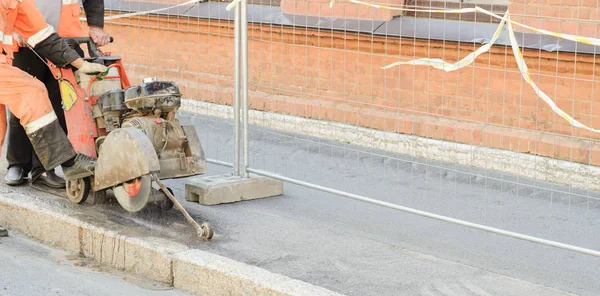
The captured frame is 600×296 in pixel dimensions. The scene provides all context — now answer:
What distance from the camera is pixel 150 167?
20.5ft

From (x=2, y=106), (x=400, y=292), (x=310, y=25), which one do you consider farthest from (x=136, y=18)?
(x=400, y=292)

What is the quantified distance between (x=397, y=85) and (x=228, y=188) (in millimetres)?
2023

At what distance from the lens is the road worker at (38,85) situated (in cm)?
671

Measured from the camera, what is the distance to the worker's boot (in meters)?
6.84

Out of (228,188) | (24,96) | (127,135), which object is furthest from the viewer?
(228,188)

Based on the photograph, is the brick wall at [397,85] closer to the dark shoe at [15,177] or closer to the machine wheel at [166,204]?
the machine wheel at [166,204]

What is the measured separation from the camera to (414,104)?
860cm

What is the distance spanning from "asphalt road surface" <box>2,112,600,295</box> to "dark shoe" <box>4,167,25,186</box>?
20 centimetres

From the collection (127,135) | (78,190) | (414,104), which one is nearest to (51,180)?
(78,190)

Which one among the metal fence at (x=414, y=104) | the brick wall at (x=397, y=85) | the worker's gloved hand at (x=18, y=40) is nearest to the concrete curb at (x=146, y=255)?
the worker's gloved hand at (x=18, y=40)

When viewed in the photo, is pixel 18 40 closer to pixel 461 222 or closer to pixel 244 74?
pixel 244 74

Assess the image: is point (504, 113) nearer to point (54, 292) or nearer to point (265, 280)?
point (265, 280)

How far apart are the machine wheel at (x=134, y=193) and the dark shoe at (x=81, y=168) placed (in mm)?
287

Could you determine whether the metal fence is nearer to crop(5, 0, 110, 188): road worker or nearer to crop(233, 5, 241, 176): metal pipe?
crop(233, 5, 241, 176): metal pipe
